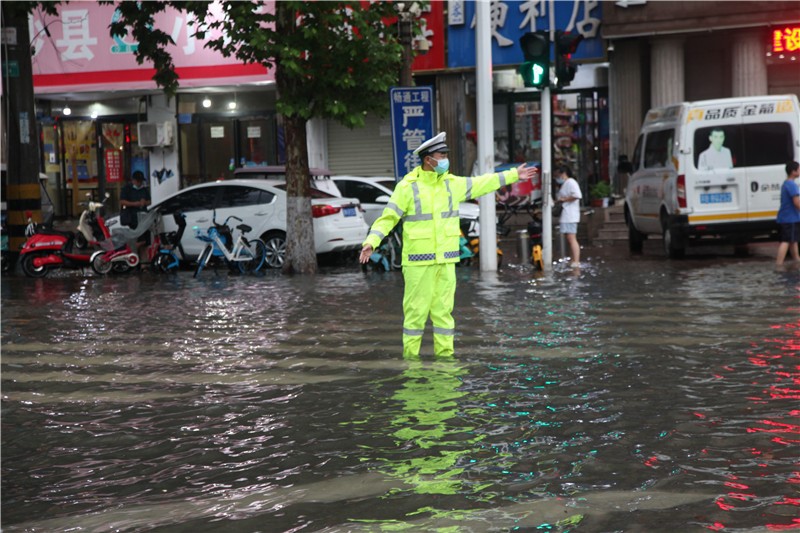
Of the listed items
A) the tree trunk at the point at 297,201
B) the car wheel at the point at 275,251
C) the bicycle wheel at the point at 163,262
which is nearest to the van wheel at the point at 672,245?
the tree trunk at the point at 297,201

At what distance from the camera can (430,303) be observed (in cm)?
1032

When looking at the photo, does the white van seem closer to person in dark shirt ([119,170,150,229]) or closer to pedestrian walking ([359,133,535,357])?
person in dark shirt ([119,170,150,229])

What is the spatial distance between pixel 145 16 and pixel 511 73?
11.1 metres

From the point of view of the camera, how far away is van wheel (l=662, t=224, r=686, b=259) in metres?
19.9

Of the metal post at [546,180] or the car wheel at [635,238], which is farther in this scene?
the car wheel at [635,238]

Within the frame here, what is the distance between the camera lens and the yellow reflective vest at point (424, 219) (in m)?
10.3

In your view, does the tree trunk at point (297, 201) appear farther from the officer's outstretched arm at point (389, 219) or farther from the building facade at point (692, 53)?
the officer's outstretched arm at point (389, 219)

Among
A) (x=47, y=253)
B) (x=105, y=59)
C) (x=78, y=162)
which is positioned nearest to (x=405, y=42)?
(x=47, y=253)

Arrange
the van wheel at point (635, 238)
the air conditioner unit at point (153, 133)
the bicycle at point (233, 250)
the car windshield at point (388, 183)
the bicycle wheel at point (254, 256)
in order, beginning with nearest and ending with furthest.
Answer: the bicycle at point (233, 250) → the bicycle wheel at point (254, 256) → the van wheel at point (635, 238) → the car windshield at point (388, 183) → the air conditioner unit at point (153, 133)

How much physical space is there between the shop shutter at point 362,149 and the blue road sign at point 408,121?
1196cm

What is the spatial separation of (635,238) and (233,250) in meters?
7.02

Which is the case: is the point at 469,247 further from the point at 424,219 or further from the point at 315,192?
the point at 424,219

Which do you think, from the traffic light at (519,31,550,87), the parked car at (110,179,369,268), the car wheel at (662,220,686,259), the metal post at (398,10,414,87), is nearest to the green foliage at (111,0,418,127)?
the metal post at (398,10,414,87)

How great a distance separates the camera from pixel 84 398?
912 centimetres
